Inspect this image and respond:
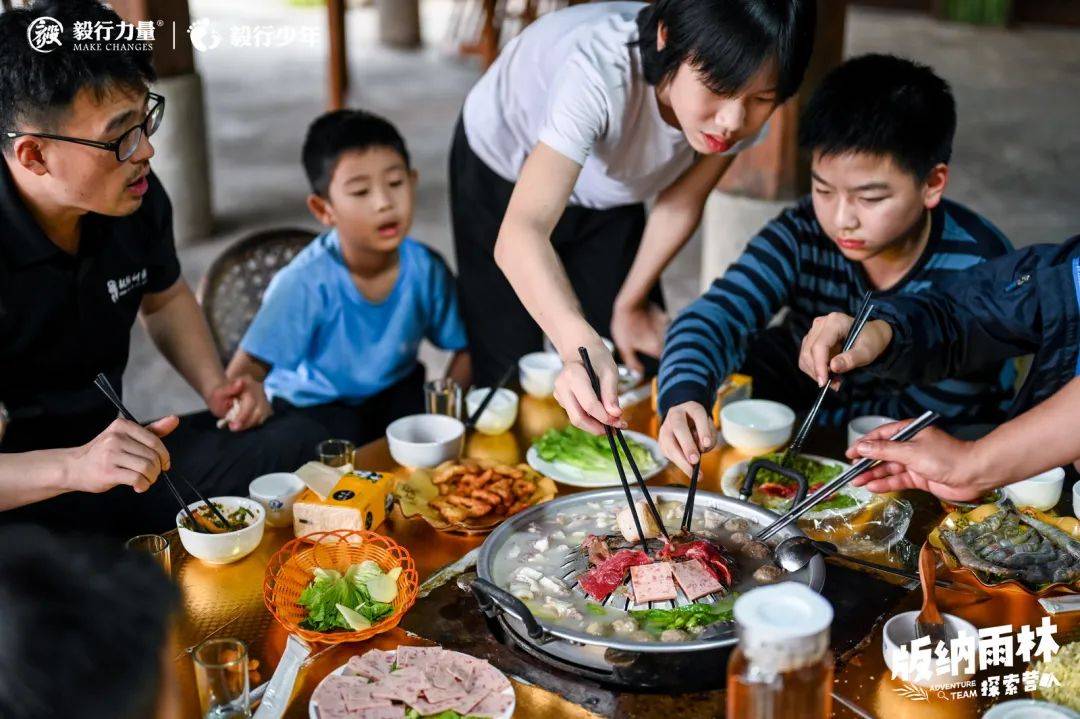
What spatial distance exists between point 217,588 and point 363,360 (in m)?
→ 1.42

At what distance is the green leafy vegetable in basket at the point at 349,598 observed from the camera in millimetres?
1734

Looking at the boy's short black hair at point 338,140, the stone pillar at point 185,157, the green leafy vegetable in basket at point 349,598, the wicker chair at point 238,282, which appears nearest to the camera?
the green leafy vegetable in basket at point 349,598

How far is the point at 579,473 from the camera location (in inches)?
92.0

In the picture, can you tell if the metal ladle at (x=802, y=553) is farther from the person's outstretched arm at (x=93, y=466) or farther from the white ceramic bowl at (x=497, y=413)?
the person's outstretched arm at (x=93, y=466)

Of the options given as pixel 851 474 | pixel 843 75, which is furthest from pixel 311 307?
pixel 851 474

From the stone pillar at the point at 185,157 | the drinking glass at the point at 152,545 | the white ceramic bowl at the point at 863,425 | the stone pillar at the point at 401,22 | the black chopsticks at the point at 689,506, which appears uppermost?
the black chopsticks at the point at 689,506

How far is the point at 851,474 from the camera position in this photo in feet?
6.18

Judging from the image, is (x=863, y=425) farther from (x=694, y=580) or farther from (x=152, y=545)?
(x=152, y=545)

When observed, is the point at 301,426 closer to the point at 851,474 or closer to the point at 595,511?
the point at 595,511

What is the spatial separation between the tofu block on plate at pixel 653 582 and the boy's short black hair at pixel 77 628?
0.90m

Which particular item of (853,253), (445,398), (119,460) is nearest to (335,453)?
(445,398)

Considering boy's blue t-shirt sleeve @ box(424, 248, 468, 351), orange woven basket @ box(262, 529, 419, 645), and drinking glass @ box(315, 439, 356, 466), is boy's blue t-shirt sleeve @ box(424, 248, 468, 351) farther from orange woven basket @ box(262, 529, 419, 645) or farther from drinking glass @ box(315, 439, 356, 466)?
orange woven basket @ box(262, 529, 419, 645)

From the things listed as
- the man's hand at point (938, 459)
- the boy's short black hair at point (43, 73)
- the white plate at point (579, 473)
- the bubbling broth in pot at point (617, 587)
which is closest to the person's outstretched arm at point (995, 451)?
the man's hand at point (938, 459)

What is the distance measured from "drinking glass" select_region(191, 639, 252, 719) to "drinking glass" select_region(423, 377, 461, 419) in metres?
1.08
